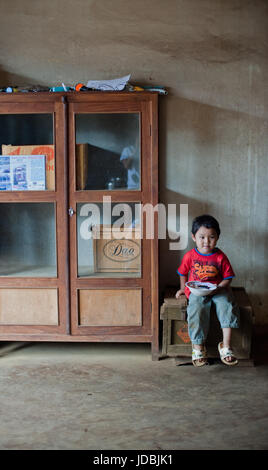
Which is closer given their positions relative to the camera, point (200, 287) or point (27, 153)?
point (200, 287)

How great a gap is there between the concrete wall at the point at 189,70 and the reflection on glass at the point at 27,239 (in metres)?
0.92

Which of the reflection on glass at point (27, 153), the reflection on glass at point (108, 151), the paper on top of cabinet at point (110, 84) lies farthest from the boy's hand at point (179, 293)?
the paper on top of cabinet at point (110, 84)

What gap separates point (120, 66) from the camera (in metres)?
3.54

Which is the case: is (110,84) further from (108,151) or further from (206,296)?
(206,296)

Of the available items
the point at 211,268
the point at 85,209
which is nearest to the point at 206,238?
the point at 211,268

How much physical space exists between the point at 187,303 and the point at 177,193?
875 millimetres

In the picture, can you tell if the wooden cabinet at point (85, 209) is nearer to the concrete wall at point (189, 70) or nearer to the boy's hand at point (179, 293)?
the boy's hand at point (179, 293)

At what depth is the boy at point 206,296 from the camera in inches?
115

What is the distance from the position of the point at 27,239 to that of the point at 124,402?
1407 mm

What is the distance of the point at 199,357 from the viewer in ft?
9.52

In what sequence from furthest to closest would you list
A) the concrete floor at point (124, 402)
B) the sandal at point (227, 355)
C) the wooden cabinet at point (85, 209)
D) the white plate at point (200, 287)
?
the wooden cabinet at point (85, 209) → the white plate at point (200, 287) → the sandal at point (227, 355) → the concrete floor at point (124, 402)

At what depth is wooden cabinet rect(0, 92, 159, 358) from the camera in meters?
3.24

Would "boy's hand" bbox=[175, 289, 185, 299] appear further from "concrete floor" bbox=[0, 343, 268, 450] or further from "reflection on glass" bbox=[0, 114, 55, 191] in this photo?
"reflection on glass" bbox=[0, 114, 55, 191]

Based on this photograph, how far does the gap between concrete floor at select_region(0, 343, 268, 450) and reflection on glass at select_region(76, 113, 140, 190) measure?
1.18 meters
